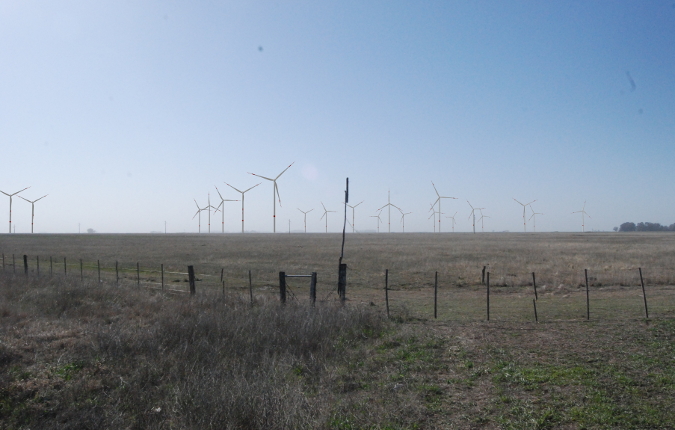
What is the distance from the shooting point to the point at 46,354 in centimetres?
1155

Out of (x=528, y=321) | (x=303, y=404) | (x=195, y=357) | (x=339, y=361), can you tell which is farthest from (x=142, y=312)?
(x=528, y=321)

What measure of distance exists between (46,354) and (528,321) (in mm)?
13619

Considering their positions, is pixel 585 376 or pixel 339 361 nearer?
pixel 585 376

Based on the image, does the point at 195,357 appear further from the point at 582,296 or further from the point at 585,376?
the point at 582,296

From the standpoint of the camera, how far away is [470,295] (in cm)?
2420

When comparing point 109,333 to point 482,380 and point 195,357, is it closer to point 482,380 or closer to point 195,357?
point 195,357

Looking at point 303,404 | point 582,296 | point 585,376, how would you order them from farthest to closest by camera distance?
point 582,296
point 585,376
point 303,404

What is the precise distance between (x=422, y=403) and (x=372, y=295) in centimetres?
1572

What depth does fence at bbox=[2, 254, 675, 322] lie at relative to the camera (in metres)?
16.7

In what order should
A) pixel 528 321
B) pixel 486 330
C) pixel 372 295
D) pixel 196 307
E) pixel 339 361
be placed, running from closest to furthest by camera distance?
pixel 339 361 → pixel 486 330 → pixel 528 321 → pixel 196 307 → pixel 372 295

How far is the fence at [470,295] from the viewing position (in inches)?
656

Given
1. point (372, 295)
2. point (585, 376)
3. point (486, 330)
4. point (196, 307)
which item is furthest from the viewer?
point (372, 295)

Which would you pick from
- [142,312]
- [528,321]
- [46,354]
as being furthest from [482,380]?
[142,312]

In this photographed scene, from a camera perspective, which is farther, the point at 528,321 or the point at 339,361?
the point at 528,321
